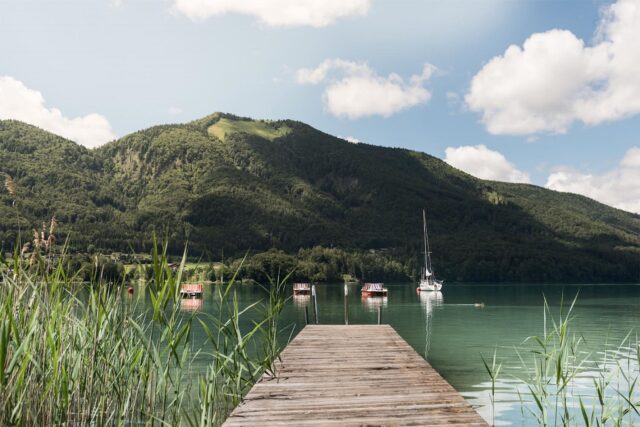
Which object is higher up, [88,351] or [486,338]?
[88,351]

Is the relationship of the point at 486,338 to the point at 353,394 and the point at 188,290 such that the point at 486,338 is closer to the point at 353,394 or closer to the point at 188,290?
the point at 353,394

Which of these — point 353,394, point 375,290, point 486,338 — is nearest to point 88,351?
point 353,394

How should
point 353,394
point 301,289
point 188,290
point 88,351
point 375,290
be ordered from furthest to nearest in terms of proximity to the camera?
point 301,289 < point 375,290 < point 188,290 < point 353,394 < point 88,351

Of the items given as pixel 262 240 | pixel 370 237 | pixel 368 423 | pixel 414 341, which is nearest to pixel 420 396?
pixel 368 423

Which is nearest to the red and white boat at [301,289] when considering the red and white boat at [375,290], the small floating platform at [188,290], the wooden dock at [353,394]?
the red and white boat at [375,290]

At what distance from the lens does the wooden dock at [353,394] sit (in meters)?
6.25

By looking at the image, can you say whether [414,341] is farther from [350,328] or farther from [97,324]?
[97,324]

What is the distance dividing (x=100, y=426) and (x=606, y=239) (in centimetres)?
21621

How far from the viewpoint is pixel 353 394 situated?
297 inches

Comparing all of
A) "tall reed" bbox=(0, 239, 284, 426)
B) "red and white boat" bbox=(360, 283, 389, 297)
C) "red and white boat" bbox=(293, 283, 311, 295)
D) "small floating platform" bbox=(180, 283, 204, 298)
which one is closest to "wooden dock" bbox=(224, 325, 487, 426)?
"tall reed" bbox=(0, 239, 284, 426)

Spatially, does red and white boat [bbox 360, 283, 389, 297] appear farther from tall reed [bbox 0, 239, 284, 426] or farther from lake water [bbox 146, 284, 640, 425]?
tall reed [bbox 0, 239, 284, 426]

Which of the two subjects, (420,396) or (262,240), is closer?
(420,396)

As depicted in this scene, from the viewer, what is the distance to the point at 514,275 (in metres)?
147

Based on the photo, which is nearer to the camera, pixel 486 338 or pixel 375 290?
pixel 486 338
